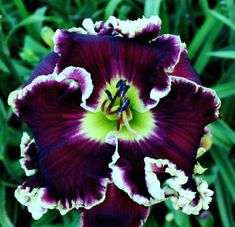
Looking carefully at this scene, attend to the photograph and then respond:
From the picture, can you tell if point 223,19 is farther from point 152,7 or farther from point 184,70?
point 184,70

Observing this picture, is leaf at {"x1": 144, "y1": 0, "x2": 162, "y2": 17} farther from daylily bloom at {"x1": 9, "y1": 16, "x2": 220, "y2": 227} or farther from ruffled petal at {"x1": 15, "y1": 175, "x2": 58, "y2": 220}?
ruffled petal at {"x1": 15, "y1": 175, "x2": 58, "y2": 220}

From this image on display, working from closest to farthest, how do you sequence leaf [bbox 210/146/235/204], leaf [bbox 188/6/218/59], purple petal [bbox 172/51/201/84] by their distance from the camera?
1. purple petal [bbox 172/51/201/84]
2. leaf [bbox 210/146/235/204]
3. leaf [bbox 188/6/218/59]

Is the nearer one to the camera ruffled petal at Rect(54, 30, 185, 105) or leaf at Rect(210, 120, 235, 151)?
ruffled petal at Rect(54, 30, 185, 105)

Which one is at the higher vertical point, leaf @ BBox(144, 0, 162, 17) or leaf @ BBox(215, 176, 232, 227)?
leaf @ BBox(144, 0, 162, 17)

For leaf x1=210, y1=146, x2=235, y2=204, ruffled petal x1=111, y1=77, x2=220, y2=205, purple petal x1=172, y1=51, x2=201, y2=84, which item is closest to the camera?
ruffled petal x1=111, y1=77, x2=220, y2=205

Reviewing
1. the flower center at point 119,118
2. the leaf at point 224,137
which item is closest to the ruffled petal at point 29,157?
the flower center at point 119,118

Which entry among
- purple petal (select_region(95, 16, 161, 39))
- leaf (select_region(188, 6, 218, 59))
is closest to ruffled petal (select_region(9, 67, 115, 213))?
purple petal (select_region(95, 16, 161, 39))

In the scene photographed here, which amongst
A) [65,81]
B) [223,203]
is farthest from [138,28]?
[223,203]

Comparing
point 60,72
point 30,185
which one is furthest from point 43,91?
point 30,185
